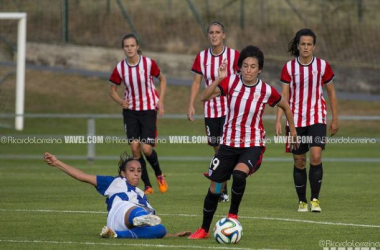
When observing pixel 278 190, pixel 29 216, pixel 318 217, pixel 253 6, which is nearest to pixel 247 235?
pixel 318 217

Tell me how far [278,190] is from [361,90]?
15126 millimetres

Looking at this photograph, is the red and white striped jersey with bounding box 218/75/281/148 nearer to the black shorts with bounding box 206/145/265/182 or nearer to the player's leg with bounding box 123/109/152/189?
the black shorts with bounding box 206/145/265/182

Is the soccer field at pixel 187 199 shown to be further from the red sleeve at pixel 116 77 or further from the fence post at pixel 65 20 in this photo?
the fence post at pixel 65 20

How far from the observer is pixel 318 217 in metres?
12.1

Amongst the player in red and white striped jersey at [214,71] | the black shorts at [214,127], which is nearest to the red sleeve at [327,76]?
the player in red and white striped jersey at [214,71]

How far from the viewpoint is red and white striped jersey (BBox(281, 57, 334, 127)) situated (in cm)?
1309

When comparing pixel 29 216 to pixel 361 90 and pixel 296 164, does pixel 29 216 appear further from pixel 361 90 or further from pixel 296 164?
pixel 361 90

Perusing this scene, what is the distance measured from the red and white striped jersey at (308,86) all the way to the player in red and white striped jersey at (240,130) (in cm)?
236

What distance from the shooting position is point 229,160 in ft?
34.5

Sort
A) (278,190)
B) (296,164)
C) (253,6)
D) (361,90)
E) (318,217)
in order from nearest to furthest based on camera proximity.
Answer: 1. (318,217)
2. (296,164)
3. (278,190)
4. (361,90)
5. (253,6)

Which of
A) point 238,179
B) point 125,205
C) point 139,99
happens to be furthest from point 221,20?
point 125,205

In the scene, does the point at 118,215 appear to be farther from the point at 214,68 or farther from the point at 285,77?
the point at 214,68

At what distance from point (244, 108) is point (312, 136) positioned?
2.64m

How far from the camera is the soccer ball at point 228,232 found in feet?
31.5
